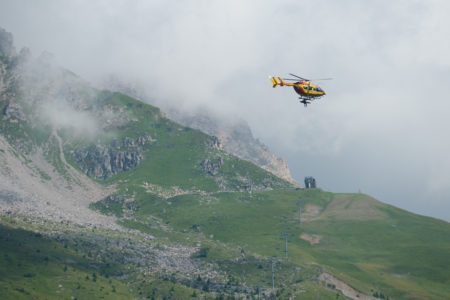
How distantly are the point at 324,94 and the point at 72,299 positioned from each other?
135 metres

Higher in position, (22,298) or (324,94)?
(324,94)

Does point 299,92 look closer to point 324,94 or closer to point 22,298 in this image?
point 324,94

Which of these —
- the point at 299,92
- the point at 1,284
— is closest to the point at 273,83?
the point at 299,92

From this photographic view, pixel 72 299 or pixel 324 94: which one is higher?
pixel 324 94

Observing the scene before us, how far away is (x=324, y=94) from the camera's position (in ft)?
600

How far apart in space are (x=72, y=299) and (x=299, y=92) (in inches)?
5030

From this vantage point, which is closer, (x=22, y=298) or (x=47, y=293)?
(x=22, y=298)

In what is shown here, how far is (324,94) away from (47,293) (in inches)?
5564

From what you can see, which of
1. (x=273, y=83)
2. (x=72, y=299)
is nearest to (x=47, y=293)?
(x=72, y=299)

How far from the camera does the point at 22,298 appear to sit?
185125 mm

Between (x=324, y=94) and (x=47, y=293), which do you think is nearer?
(x=324, y=94)

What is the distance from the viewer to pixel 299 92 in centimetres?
18200

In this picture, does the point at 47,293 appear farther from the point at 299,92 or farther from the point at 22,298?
the point at 299,92

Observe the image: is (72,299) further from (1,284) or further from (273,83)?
(273,83)
